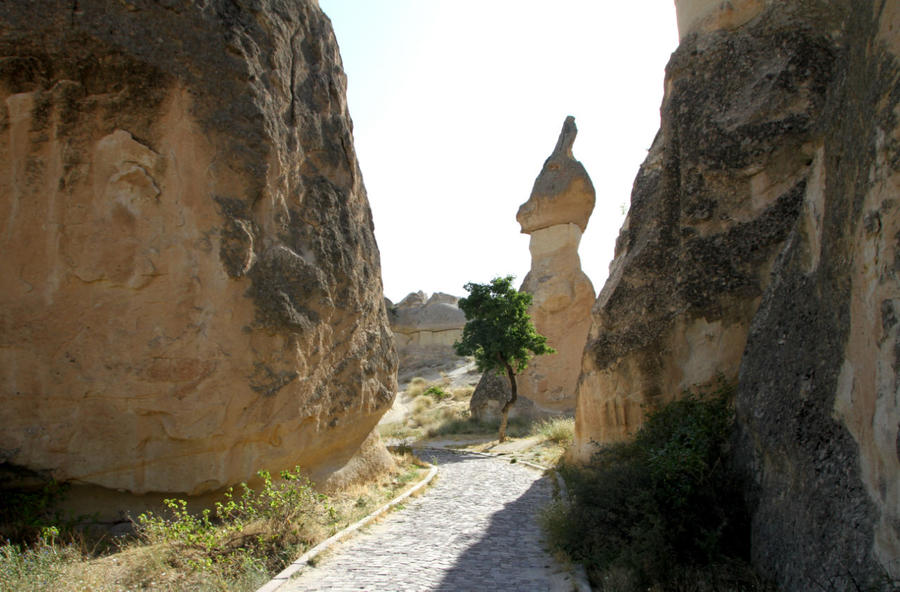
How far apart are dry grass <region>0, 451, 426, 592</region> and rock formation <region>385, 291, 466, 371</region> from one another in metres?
28.0

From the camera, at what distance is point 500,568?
5168 mm

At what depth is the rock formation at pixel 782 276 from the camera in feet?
9.68

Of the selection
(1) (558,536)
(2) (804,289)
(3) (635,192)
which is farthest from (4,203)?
(3) (635,192)

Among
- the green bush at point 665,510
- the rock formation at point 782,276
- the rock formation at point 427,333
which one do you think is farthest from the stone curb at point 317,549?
the rock formation at point 427,333

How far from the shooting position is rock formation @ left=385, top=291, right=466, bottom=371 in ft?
112

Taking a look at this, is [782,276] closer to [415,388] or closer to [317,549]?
[317,549]

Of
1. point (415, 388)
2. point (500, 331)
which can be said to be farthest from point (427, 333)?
point (500, 331)

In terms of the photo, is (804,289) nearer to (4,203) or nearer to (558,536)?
(558,536)

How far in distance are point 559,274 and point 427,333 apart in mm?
15621

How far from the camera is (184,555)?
4.90 meters

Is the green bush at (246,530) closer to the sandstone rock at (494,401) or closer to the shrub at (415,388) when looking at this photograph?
the sandstone rock at (494,401)

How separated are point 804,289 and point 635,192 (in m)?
4.86

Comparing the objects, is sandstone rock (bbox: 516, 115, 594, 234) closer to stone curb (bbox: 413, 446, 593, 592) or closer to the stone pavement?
stone curb (bbox: 413, 446, 593, 592)

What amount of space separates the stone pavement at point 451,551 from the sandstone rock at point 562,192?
12.6 m
